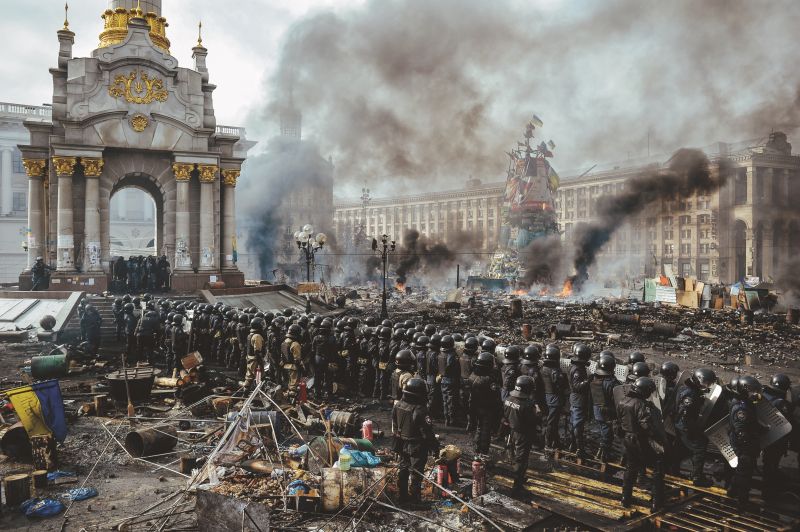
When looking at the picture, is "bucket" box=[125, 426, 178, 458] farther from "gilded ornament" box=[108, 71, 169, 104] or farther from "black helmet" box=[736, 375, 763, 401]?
"gilded ornament" box=[108, 71, 169, 104]

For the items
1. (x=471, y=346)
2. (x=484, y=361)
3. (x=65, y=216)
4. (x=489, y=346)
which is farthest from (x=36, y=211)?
(x=484, y=361)

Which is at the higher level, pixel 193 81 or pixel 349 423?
pixel 193 81

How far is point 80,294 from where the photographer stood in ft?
80.5

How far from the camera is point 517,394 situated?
7980mm

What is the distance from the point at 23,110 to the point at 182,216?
3890cm

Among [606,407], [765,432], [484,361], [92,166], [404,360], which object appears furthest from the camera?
[92,166]

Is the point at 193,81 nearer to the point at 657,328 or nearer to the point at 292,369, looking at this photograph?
the point at 292,369

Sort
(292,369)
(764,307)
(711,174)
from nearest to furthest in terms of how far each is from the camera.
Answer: (292,369)
(764,307)
(711,174)

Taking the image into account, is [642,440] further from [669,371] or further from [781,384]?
[781,384]

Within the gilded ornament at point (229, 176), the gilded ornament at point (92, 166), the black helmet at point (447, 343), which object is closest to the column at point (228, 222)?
the gilded ornament at point (229, 176)

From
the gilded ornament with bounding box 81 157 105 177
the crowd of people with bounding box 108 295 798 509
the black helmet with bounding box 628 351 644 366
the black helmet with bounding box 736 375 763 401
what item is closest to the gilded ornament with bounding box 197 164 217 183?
the gilded ornament with bounding box 81 157 105 177

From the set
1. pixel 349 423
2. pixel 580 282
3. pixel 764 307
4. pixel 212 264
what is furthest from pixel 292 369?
pixel 580 282

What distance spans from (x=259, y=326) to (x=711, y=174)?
153ft

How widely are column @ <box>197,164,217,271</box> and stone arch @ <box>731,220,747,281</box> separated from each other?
4457 centimetres
